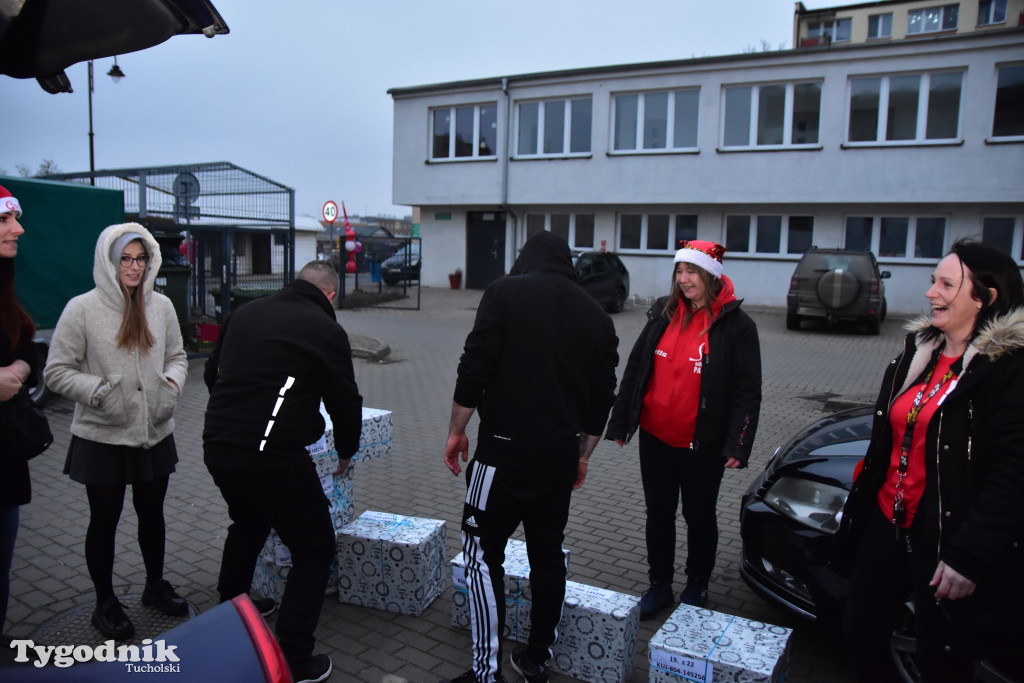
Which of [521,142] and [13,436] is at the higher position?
[521,142]

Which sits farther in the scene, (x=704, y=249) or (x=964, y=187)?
(x=964, y=187)

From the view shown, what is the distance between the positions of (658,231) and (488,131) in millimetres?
6474

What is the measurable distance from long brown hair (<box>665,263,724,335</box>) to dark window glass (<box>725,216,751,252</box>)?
61.3 ft

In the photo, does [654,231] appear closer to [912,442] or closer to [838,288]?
[838,288]

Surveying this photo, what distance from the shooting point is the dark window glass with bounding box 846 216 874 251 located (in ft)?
67.2

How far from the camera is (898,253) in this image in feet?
66.3

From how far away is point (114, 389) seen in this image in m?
3.45

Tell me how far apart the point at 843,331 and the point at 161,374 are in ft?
53.1

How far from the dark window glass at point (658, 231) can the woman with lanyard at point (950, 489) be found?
20351 mm

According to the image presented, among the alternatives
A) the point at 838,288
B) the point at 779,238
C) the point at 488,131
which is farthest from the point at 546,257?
the point at 488,131

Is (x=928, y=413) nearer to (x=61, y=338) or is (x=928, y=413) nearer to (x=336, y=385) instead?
(x=336, y=385)

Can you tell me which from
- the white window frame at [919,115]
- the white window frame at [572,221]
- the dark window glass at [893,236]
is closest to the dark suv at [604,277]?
the white window frame at [572,221]

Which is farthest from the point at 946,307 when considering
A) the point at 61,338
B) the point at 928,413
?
the point at 61,338

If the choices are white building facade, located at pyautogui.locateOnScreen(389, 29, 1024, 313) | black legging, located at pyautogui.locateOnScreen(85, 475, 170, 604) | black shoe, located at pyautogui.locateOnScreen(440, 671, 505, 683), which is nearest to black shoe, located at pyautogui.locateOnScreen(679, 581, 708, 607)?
black shoe, located at pyautogui.locateOnScreen(440, 671, 505, 683)
